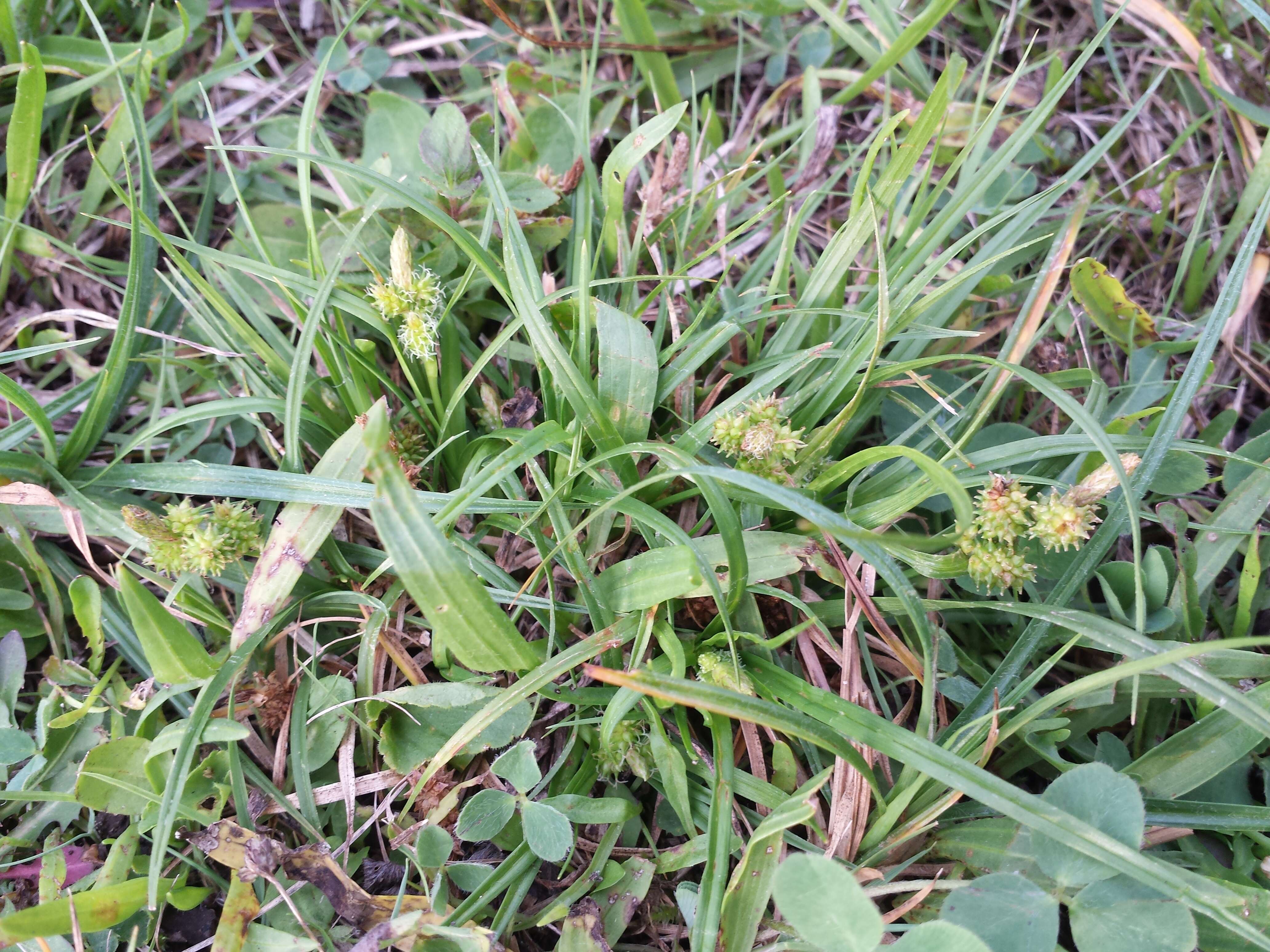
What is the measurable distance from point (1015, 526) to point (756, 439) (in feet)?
1.64

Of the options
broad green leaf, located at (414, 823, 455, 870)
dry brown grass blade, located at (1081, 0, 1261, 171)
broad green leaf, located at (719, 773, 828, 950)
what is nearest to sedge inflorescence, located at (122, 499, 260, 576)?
broad green leaf, located at (414, 823, 455, 870)

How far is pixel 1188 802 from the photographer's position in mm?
1604

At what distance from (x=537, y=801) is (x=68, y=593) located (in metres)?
1.27

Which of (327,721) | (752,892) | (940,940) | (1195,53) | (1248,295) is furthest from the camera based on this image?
(1195,53)

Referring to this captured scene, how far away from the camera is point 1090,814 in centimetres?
137

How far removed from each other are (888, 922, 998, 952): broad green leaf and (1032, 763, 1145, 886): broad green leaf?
0.66ft

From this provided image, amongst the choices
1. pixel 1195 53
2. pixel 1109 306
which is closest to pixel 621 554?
pixel 1109 306

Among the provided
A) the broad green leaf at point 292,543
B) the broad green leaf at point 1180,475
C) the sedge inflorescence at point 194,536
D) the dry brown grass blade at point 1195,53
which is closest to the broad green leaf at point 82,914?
the broad green leaf at point 292,543

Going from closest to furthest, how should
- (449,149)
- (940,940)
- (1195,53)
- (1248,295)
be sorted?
1. (940,940)
2. (449,149)
3. (1248,295)
4. (1195,53)

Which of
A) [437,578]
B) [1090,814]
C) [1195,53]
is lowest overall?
[1090,814]

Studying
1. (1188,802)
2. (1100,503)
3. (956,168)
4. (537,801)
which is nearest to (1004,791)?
(1188,802)

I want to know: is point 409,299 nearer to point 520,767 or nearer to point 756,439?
point 756,439

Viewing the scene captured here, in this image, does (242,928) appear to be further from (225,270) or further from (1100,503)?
(1100,503)

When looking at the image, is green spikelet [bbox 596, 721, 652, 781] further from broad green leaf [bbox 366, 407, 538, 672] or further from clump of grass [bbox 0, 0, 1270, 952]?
broad green leaf [bbox 366, 407, 538, 672]
